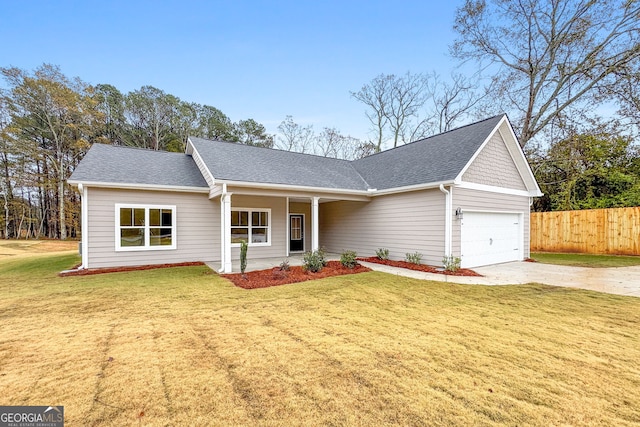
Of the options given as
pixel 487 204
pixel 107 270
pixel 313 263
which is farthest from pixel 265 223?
pixel 487 204

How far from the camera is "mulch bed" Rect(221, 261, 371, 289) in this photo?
7061mm

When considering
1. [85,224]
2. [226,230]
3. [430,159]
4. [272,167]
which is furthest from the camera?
[272,167]

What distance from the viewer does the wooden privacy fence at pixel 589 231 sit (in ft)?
38.2

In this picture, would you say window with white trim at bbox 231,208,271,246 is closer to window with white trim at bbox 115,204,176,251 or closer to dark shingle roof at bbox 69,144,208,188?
dark shingle roof at bbox 69,144,208,188

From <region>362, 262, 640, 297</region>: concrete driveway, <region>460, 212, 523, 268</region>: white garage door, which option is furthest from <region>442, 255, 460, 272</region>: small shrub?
<region>362, 262, 640, 297</region>: concrete driveway

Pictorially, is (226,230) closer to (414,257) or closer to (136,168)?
(136,168)

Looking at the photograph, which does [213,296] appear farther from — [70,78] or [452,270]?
[70,78]

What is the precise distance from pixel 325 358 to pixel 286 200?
9327 mm

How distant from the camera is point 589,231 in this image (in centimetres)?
1271

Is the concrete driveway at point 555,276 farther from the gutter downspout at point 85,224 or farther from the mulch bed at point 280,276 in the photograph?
the gutter downspout at point 85,224

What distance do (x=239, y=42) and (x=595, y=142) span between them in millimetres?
20443

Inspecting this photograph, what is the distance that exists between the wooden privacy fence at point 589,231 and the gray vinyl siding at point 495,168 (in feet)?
15.7

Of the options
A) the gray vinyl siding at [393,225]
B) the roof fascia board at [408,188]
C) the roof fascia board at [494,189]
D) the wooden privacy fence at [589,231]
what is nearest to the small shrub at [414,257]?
the gray vinyl siding at [393,225]

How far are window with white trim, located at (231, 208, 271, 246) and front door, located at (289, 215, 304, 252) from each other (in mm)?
2016
